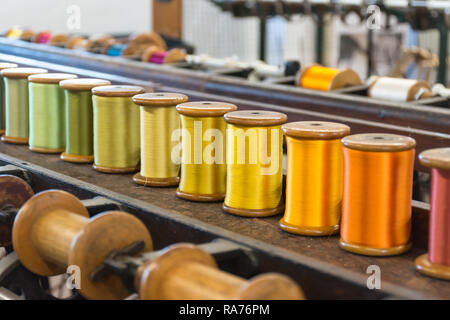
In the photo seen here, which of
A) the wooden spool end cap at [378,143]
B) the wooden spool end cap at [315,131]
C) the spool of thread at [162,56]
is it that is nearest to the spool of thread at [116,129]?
the wooden spool end cap at [315,131]

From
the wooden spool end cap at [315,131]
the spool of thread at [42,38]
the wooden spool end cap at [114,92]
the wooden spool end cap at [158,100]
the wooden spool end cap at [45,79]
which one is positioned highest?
the spool of thread at [42,38]

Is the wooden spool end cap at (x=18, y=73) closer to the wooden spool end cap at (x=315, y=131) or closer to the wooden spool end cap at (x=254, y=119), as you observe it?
the wooden spool end cap at (x=254, y=119)

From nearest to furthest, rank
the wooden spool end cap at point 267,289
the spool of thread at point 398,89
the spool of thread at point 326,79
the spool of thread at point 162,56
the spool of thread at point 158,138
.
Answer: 1. the wooden spool end cap at point 267,289
2. the spool of thread at point 158,138
3. the spool of thread at point 398,89
4. the spool of thread at point 326,79
5. the spool of thread at point 162,56

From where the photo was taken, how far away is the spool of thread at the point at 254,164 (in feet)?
4.53

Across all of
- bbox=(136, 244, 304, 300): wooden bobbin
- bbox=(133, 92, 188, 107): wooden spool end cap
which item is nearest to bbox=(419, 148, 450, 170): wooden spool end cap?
bbox=(136, 244, 304, 300): wooden bobbin

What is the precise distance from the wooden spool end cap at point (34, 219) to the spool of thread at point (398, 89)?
1.63 m

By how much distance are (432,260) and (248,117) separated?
45 cm

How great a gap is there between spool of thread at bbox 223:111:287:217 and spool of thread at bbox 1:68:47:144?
0.86 metres

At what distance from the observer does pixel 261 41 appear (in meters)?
→ 7.35

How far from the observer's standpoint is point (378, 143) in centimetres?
120

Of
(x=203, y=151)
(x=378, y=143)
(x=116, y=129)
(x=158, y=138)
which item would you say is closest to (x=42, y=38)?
(x=116, y=129)

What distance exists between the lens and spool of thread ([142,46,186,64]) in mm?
3691
